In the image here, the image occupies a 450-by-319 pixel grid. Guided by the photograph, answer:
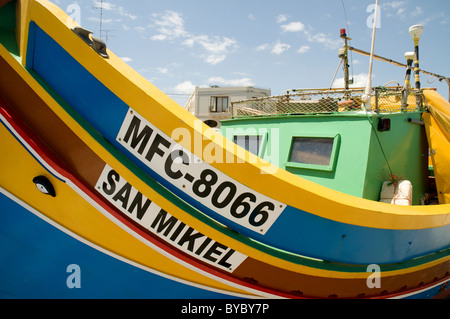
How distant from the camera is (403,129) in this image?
367 centimetres

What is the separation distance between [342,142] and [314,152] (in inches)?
15.0

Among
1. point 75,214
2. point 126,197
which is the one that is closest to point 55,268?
point 75,214

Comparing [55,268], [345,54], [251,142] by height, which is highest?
[345,54]

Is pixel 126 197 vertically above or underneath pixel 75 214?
above

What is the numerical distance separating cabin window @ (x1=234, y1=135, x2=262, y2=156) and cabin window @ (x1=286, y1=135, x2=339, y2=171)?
0.69 meters

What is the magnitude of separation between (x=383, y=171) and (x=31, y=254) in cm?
338

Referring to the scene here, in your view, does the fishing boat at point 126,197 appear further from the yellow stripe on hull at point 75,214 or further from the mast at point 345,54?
the mast at point 345,54

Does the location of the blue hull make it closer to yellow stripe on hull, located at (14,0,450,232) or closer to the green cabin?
yellow stripe on hull, located at (14,0,450,232)

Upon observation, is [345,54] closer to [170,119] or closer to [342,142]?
[342,142]

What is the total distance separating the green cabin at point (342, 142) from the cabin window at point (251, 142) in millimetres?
16

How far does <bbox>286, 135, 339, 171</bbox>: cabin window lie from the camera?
3338mm

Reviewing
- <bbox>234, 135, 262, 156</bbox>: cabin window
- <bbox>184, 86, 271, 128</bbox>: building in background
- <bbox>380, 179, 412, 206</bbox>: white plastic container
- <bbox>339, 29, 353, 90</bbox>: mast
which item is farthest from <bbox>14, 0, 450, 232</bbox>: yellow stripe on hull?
<bbox>184, 86, 271, 128</bbox>: building in background

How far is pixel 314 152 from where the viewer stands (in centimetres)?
356
